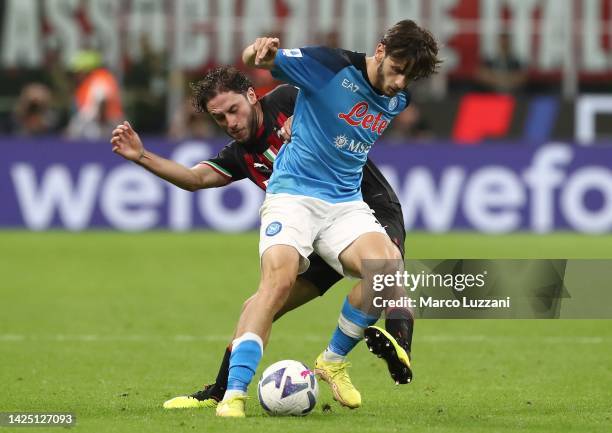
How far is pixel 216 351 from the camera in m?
10.9

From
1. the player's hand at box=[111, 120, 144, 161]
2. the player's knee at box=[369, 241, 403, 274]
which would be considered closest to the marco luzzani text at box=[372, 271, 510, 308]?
the player's knee at box=[369, 241, 403, 274]

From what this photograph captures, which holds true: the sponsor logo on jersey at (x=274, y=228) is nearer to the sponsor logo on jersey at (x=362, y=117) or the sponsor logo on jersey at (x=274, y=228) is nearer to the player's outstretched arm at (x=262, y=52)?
the sponsor logo on jersey at (x=362, y=117)

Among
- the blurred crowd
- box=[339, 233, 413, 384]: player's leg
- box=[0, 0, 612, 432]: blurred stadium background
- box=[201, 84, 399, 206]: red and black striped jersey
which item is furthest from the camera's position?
the blurred crowd

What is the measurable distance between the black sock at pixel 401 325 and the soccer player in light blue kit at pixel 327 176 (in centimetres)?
23

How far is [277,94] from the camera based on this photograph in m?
8.61

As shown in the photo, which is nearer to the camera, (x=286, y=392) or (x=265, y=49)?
(x=265, y=49)

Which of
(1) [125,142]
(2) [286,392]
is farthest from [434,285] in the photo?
(1) [125,142]

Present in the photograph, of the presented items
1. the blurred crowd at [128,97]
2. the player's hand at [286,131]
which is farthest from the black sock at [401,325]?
the blurred crowd at [128,97]

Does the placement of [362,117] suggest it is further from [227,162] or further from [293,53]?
[227,162]

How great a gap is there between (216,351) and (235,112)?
311 centimetres

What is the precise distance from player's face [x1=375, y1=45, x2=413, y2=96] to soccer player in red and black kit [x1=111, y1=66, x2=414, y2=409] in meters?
0.72

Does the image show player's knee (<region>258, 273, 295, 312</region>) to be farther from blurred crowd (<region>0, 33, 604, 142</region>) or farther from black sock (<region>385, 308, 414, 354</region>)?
blurred crowd (<region>0, 33, 604, 142</region>)

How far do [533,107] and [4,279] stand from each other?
9.60 metres

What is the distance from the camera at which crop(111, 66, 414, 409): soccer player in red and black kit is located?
319 inches
